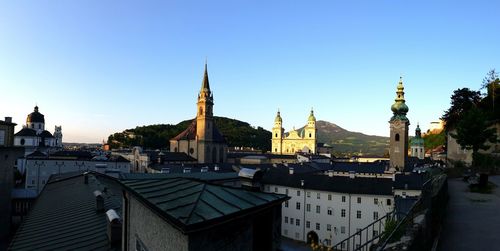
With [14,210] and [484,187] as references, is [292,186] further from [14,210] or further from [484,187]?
[14,210]

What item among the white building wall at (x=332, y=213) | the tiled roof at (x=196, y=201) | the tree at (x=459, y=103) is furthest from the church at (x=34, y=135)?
the tiled roof at (x=196, y=201)

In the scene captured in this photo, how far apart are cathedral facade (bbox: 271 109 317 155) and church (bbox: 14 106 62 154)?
80226 mm

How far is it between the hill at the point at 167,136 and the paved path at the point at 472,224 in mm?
90479

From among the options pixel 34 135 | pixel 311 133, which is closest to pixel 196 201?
pixel 34 135

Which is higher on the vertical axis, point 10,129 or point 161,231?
point 10,129

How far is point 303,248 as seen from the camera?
38.4 meters

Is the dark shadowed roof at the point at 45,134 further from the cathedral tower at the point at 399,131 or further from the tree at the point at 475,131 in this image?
the tree at the point at 475,131

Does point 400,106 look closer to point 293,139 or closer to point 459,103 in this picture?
point 459,103

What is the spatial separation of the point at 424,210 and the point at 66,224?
1221 centimetres

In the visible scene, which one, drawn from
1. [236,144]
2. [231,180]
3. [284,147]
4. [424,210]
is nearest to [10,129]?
[231,180]

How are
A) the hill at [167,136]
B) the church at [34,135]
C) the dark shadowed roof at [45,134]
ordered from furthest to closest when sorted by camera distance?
the hill at [167,136]
the dark shadowed roof at [45,134]
the church at [34,135]

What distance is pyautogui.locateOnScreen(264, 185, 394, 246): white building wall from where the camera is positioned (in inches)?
1521

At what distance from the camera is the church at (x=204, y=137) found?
75.1 m

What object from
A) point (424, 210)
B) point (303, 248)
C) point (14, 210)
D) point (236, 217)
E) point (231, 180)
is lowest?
point (303, 248)
